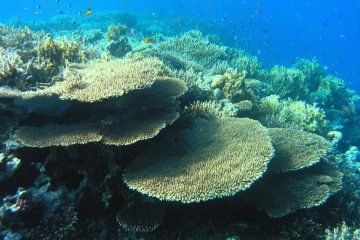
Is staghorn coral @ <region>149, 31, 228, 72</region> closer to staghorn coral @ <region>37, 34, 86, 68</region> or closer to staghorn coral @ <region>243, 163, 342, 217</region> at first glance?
staghorn coral @ <region>37, 34, 86, 68</region>

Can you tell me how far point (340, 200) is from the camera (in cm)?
554

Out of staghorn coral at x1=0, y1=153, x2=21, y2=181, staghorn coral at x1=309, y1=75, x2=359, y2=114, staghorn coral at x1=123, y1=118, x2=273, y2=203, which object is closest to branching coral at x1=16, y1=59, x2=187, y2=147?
staghorn coral at x1=0, y1=153, x2=21, y2=181

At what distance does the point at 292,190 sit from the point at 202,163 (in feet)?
5.90

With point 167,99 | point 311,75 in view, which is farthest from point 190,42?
point 167,99

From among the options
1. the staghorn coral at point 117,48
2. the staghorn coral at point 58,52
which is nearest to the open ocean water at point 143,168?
the staghorn coral at point 58,52

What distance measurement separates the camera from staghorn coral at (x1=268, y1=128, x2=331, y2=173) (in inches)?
196

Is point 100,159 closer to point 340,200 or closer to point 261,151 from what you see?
point 261,151

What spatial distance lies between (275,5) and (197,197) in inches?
6703

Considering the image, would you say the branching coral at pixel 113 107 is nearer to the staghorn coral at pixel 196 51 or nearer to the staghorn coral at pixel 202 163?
the staghorn coral at pixel 202 163

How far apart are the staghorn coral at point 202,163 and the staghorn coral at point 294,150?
68cm

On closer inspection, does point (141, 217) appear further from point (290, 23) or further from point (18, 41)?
point (290, 23)

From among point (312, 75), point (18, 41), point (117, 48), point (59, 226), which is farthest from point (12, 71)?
point (312, 75)

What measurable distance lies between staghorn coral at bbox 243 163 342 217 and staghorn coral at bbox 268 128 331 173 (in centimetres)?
24

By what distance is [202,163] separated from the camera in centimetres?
424
